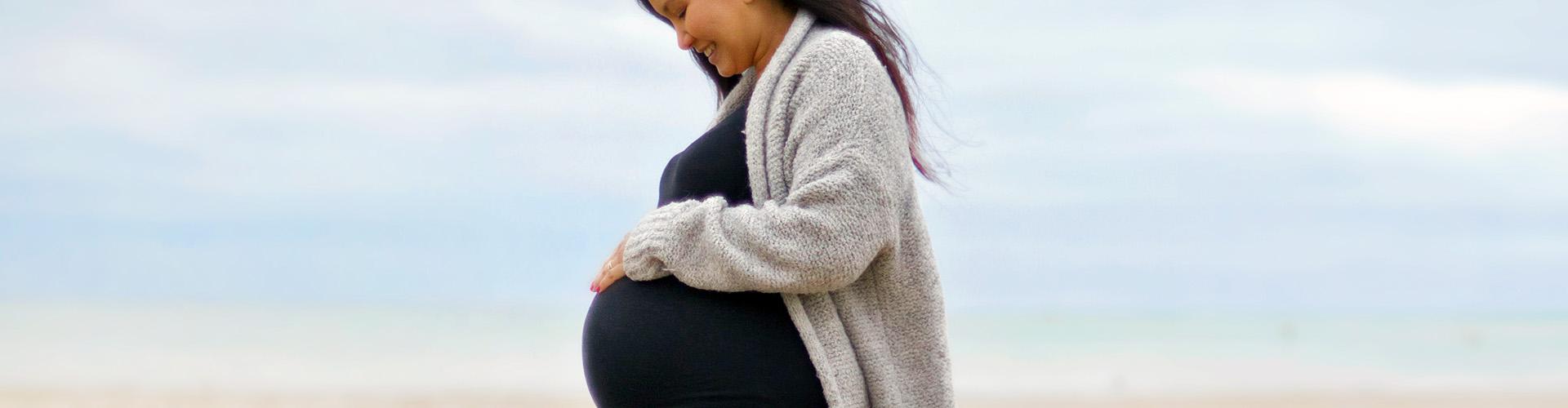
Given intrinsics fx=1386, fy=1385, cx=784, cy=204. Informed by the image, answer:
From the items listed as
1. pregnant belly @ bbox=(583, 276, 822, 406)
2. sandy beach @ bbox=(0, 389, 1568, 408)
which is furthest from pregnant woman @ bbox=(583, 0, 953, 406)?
sandy beach @ bbox=(0, 389, 1568, 408)

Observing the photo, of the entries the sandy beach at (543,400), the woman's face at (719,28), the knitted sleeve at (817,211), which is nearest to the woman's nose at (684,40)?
the woman's face at (719,28)

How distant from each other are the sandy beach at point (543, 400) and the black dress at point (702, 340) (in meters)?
7.10

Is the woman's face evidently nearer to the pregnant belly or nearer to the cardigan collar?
the cardigan collar

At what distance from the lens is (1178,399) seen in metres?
10.8

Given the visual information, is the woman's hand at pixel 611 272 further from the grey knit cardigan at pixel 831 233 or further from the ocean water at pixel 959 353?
the ocean water at pixel 959 353

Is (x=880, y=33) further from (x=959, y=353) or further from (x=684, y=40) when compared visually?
(x=959, y=353)

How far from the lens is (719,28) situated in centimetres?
207

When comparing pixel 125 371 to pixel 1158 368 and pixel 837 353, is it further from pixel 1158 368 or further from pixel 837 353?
pixel 837 353

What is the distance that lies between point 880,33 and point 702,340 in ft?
1.87

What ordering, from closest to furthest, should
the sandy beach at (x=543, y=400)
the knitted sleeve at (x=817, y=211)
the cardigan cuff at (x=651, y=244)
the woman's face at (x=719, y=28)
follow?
1. the knitted sleeve at (x=817, y=211)
2. the cardigan cuff at (x=651, y=244)
3. the woman's face at (x=719, y=28)
4. the sandy beach at (x=543, y=400)

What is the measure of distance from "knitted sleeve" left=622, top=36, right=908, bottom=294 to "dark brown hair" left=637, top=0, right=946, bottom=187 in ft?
0.50

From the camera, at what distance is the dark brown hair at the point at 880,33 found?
2064mm

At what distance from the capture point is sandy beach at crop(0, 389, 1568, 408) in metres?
8.85

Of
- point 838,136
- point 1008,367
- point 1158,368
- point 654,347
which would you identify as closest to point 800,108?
point 838,136
